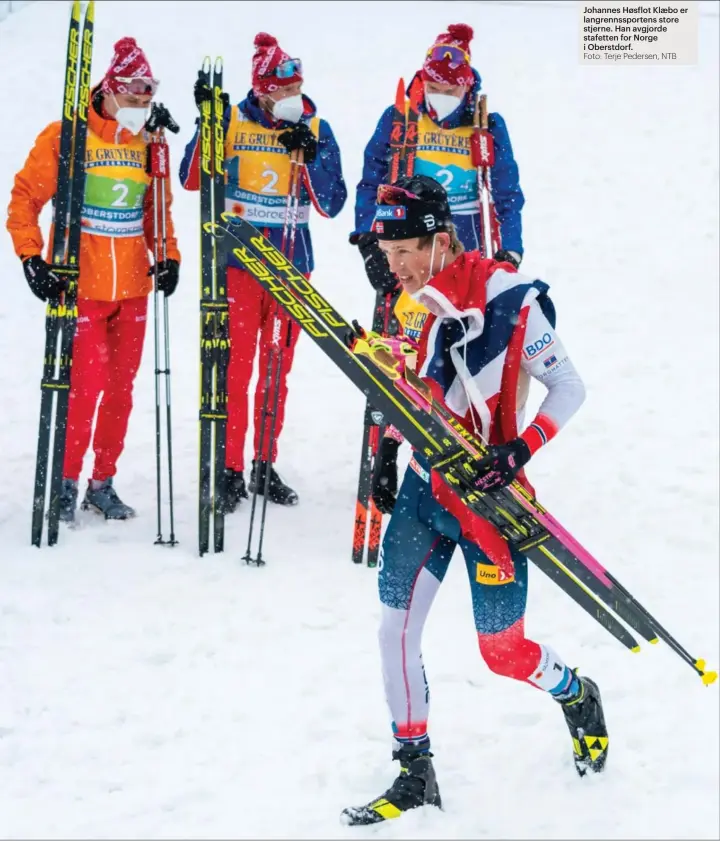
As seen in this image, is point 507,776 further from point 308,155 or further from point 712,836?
point 308,155

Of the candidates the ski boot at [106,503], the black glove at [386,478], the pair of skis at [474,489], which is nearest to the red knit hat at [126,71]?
the ski boot at [106,503]

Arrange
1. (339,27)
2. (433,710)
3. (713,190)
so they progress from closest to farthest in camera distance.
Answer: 1. (433,710)
2. (713,190)
3. (339,27)

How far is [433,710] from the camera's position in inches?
192

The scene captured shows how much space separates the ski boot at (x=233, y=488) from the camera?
669cm

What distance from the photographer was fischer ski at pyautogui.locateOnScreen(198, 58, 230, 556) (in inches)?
236

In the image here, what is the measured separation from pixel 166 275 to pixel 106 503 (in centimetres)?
127

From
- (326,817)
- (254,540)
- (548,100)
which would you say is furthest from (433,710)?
(548,100)

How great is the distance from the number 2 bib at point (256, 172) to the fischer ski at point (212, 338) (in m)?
0.26

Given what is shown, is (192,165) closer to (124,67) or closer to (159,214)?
(159,214)

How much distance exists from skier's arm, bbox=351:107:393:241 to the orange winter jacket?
1009mm

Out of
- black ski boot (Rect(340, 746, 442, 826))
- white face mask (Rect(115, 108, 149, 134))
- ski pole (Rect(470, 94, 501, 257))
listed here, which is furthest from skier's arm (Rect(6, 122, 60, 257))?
black ski boot (Rect(340, 746, 442, 826))

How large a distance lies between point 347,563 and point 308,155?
→ 7.05 feet

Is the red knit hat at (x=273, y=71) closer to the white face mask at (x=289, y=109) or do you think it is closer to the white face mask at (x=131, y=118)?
the white face mask at (x=289, y=109)

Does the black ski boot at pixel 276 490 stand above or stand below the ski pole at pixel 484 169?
below
